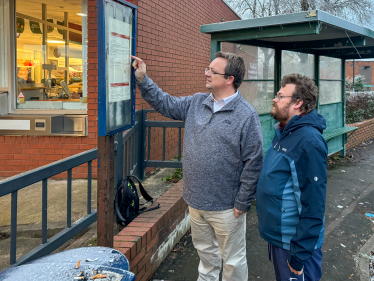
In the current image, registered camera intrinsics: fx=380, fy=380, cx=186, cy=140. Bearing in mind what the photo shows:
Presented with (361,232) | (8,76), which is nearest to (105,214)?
(361,232)

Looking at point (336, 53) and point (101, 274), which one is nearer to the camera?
point (101, 274)

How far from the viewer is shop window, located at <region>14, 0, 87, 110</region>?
6102mm

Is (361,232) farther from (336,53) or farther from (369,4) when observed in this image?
(369,4)

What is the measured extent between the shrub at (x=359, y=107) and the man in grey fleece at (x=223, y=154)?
35.6ft

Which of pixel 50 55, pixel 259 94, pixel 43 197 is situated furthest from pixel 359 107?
pixel 43 197

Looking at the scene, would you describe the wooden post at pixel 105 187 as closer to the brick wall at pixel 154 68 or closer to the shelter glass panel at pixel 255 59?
the brick wall at pixel 154 68

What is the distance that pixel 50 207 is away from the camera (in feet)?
15.0

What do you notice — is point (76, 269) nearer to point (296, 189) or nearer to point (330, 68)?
point (296, 189)

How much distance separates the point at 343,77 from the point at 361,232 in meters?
5.71

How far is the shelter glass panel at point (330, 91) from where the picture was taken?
8633 mm

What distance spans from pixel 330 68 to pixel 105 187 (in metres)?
7.84

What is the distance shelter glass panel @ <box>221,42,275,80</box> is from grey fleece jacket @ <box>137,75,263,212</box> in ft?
10.6

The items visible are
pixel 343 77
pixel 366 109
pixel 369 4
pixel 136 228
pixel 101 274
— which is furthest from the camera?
pixel 369 4

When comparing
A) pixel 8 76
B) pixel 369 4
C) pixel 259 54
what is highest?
pixel 369 4
